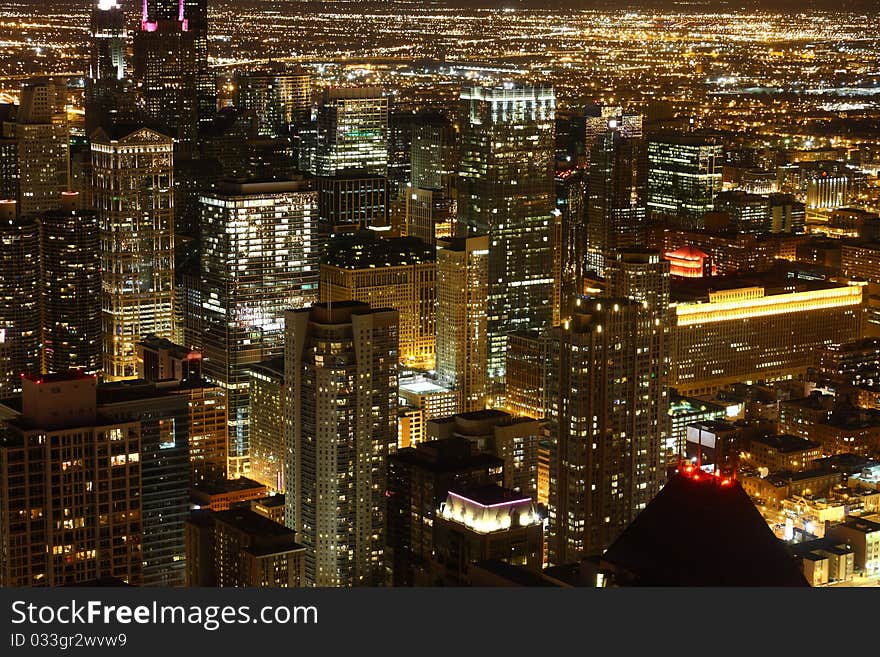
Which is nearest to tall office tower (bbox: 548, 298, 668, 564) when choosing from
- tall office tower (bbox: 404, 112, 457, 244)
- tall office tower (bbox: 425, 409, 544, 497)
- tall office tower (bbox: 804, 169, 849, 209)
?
tall office tower (bbox: 425, 409, 544, 497)

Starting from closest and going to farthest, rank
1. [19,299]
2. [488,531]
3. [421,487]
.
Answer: [488,531]
[421,487]
[19,299]

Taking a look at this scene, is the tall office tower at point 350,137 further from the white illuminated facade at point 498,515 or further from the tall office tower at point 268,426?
the white illuminated facade at point 498,515

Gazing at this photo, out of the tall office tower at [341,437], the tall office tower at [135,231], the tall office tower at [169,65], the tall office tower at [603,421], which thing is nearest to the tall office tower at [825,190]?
the tall office tower at [169,65]

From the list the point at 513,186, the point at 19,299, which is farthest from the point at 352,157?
the point at 19,299

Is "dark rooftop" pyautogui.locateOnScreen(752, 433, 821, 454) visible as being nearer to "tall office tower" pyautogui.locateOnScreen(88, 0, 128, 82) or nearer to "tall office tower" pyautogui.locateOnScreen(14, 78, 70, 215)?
"tall office tower" pyautogui.locateOnScreen(88, 0, 128, 82)

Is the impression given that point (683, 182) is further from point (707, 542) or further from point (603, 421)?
point (707, 542)
